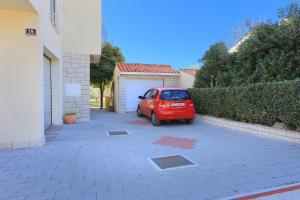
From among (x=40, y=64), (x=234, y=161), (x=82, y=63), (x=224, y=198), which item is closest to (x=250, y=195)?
(x=224, y=198)

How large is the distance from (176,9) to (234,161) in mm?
16934

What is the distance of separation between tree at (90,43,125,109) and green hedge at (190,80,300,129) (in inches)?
399

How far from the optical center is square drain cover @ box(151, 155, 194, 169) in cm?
482

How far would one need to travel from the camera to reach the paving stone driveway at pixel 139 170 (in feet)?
11.9

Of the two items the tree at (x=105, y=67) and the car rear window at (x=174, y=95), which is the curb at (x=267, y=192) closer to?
the car rear window at (x=174, y=95)

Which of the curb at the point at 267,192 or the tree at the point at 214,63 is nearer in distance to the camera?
the curb at the point at 267,192

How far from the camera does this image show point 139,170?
14.9ft

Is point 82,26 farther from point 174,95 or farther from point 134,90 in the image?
point 174,95

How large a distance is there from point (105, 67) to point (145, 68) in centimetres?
406

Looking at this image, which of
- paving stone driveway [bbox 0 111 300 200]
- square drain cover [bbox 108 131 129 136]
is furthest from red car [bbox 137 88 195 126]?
paving stone driveway [bbox 0 111 300 200]

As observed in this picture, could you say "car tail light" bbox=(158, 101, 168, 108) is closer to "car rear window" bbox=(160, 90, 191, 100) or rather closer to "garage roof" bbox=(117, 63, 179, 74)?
"car rear window" bbox=(160, 90, 191, 100)

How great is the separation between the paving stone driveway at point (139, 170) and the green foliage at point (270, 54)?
2883 millimetres

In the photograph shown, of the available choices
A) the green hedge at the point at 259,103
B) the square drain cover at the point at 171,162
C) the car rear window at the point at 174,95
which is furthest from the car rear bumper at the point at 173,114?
the square drain cover at the point at 171,162

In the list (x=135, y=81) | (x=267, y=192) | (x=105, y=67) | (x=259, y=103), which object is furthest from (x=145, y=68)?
(x=267, y=192)
